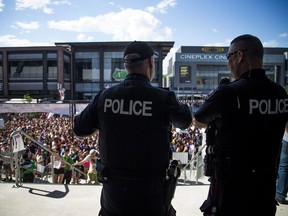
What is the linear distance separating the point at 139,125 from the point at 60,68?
4559cm

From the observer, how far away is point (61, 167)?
8.27 meters

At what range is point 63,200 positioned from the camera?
354 cm

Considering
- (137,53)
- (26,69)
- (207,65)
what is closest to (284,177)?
(137,53)

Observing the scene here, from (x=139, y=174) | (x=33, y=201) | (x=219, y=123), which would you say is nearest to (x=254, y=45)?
(x=219, y=123)

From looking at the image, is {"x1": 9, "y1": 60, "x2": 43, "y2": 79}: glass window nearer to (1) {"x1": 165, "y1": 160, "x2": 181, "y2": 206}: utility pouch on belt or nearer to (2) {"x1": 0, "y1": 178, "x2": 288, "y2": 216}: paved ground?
(2) {"x1": 0, "y1": 178, "x2": 288, "y2": 216}: paved ground

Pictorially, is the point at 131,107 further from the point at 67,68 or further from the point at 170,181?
the point at 67,68

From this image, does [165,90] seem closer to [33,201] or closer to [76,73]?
[33,201]

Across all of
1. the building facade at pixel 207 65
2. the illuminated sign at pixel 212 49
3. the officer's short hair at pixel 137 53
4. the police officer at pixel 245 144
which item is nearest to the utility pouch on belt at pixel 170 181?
the police officer at pixel 245 144

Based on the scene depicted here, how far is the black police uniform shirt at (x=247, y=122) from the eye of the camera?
5.66 feet

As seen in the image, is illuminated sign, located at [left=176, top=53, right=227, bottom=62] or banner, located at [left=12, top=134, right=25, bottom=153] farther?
illuminated sign, located at [left=176, top=53, right=227, bottom=62]

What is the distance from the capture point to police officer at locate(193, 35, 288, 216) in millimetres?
1728

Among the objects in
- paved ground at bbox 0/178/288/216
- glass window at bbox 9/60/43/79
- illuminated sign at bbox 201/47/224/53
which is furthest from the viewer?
illuminated sign at bbox 201/47/224/53

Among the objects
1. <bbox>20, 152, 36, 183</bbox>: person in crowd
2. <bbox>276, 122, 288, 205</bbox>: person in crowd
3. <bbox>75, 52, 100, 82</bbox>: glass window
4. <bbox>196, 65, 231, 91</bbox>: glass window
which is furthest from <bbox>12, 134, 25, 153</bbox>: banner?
<bbox>196, 65, 231, 91</bbox>: glass window

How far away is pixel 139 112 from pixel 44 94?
46864 millimetres
